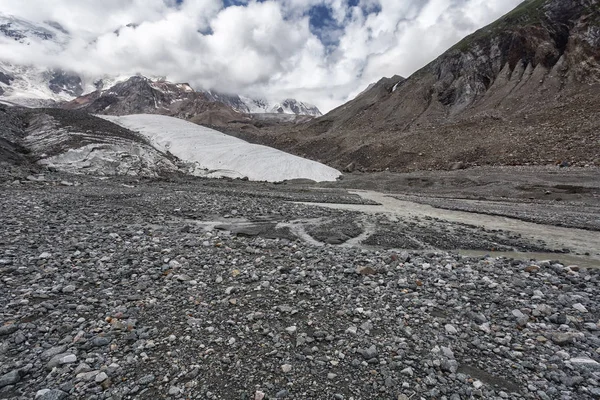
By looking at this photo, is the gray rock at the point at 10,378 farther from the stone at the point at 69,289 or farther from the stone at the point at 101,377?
the stone at the point at 69,289

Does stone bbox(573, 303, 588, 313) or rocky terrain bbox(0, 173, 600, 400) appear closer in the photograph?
rocky terrain bbox(0, 173, 600, 400)

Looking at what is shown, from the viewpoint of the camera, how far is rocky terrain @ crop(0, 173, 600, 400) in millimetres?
4742

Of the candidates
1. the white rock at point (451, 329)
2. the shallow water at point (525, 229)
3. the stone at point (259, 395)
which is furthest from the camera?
the shallow water at point (525, 229)

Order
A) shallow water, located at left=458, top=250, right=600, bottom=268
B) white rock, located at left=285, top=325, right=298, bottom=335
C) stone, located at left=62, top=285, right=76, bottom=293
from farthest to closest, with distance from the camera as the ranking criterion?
shallow water, located at left=458, top=250, right=600, bottom=268 < stone, located at left=62, top=285, right=76, bottom=293 < white rock, located at left=285, top=325, right=298, bottom=335

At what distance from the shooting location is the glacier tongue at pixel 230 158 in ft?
132

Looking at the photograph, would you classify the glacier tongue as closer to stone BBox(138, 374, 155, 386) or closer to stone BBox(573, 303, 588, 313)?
stone BBox(573, 303, 588, 313)

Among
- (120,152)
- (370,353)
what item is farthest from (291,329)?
(120,152)

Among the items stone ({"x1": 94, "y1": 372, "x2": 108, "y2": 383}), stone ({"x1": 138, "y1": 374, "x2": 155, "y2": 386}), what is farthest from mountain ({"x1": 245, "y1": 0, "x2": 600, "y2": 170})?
stone ({"x1": 94, "y1": 372, "x2": 108, "y2": 383})

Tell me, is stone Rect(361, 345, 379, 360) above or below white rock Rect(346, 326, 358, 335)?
below

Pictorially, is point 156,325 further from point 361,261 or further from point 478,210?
point 478,210

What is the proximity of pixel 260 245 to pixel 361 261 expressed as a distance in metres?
3.73

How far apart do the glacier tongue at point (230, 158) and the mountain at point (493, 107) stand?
1201 cm

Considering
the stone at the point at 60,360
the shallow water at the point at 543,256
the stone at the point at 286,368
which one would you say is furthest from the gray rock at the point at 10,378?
the shallow water at the point at 543,256

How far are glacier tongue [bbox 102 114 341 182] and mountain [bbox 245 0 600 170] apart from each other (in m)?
12.0
